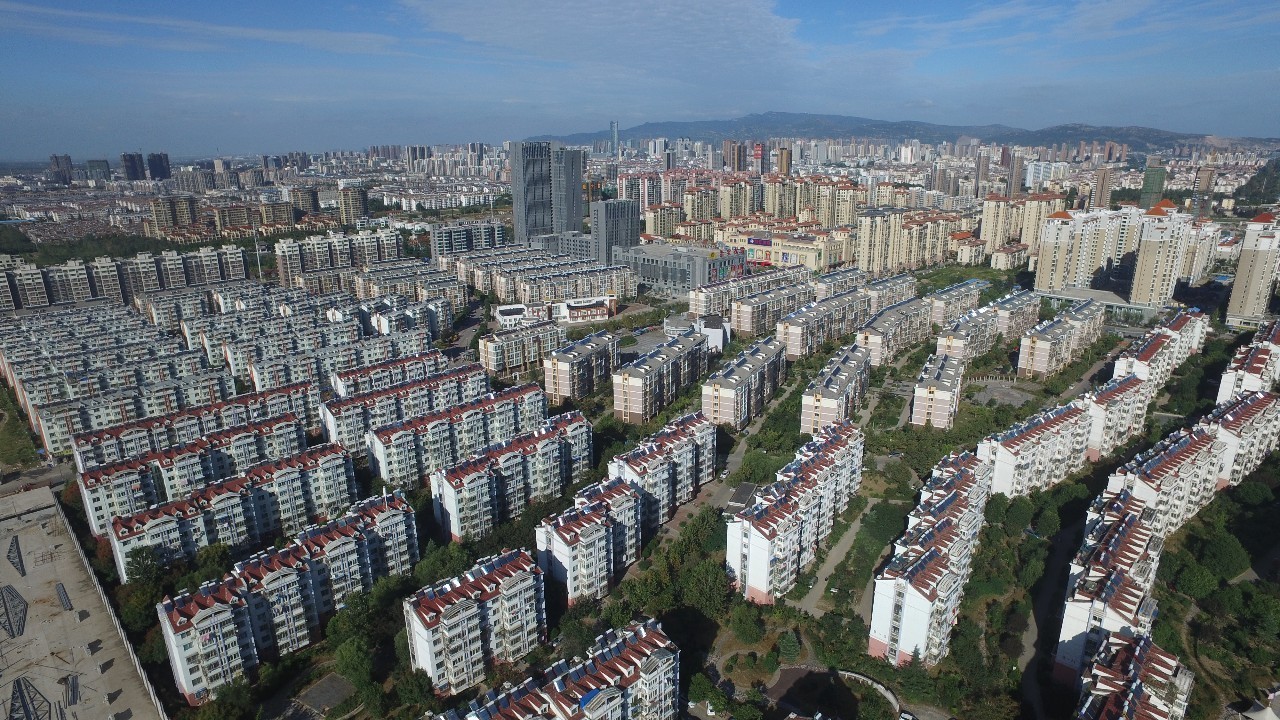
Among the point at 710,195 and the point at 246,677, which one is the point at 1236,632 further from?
the point at 710,195

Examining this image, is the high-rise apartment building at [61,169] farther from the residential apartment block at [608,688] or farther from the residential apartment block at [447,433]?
the residential apartment block at [608,688]

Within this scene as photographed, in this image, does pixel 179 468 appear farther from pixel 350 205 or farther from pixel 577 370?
pixel 350 205

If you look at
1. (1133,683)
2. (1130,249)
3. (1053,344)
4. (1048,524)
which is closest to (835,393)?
(1048,524)

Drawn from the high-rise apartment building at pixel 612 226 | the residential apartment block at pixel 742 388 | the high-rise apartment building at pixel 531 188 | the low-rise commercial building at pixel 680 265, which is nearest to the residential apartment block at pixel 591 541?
the residential apartment block at pixel 742 388

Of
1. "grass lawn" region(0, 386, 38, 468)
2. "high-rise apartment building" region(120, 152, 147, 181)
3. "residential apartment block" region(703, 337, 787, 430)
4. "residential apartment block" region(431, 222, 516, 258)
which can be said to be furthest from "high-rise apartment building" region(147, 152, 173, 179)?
"residential apartment block" region(703, 337, 787, 430)

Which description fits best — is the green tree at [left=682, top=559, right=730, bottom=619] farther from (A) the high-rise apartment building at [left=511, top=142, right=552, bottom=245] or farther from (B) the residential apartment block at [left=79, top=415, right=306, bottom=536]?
(A) the high-rise apartment building at [left=511, top=142, right=552, bottom=245]
